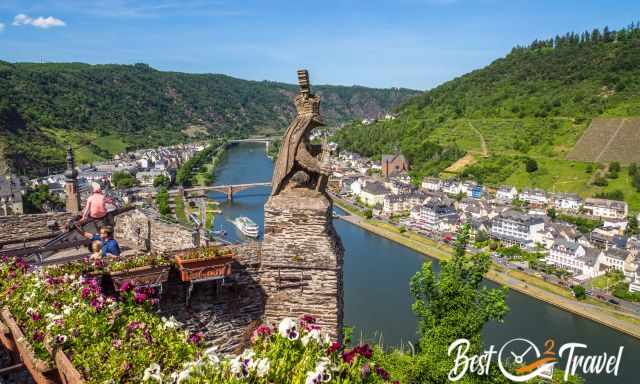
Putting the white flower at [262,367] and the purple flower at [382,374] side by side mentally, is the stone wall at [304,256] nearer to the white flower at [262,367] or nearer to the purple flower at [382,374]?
the purple flower at [382,374]

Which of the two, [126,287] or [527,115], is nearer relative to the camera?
[126,287]

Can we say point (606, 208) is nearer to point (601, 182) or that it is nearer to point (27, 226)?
point (601, 182)

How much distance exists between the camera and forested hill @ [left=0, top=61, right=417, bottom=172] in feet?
241

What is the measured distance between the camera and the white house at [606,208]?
46031 mm

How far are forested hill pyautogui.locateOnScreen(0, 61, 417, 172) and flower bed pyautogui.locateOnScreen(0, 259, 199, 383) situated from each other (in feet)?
216

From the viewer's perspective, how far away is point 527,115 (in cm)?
7950

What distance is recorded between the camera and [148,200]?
53.9 m

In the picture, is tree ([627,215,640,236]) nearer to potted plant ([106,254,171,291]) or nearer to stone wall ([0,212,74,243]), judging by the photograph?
stone wall ([0,212,74,243])

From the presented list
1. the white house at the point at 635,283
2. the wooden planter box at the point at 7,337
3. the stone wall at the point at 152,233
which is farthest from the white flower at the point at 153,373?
the white house at the point at 635,283

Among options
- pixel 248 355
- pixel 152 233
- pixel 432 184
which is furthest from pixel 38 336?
pixel 432 184

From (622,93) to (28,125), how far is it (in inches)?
3848

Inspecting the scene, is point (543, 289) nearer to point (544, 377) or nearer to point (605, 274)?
point (605, 274)

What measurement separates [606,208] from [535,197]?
8.20 metres

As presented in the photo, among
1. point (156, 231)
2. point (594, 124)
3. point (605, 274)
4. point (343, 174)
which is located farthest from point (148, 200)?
point (594, 124)
